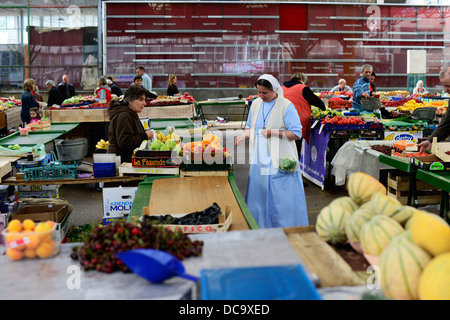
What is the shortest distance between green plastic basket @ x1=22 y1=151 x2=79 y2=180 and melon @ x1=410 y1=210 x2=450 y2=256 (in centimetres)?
411

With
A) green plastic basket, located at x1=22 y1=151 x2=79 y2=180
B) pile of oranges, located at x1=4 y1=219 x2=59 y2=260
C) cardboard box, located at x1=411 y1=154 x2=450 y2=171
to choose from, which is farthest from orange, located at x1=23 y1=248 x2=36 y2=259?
cardboard box, located at x1=411 y1=154 x2=450 y2=171

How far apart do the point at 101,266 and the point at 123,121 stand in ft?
11.2

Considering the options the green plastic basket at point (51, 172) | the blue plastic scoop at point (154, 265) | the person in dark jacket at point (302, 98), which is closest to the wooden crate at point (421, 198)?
the person in dark jacket at point (302, 98)

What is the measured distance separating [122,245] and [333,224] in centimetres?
84

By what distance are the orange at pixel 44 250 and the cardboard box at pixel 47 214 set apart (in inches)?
103

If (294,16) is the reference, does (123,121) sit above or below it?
below

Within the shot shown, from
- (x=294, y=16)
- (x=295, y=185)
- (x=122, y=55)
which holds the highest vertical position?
(x=294, y=16)

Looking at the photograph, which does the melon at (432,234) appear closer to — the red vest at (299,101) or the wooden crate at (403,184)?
the wooden crate at (403,184)

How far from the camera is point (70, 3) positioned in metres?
18.9

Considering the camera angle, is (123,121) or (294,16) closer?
(123,121)
